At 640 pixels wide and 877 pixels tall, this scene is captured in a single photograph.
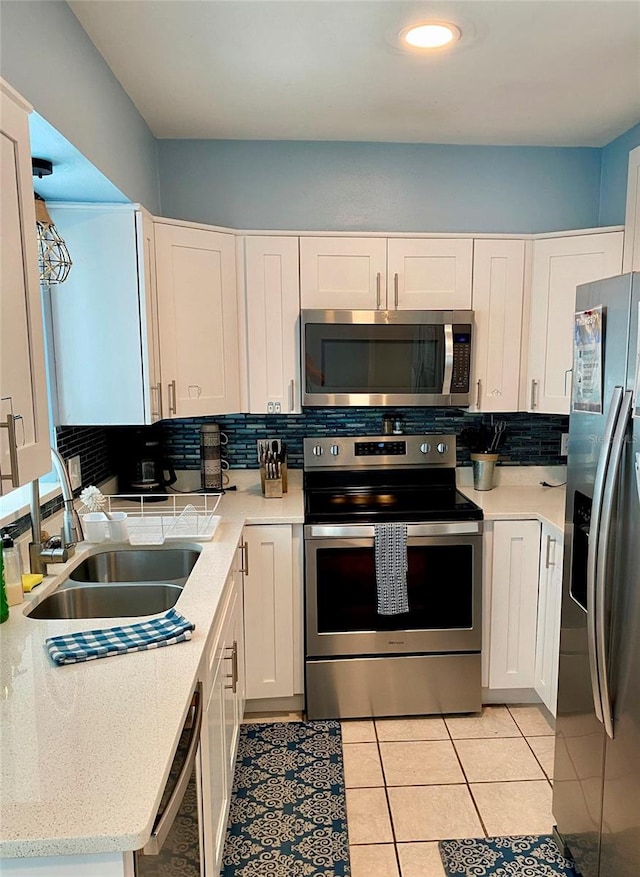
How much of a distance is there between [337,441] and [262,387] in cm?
48

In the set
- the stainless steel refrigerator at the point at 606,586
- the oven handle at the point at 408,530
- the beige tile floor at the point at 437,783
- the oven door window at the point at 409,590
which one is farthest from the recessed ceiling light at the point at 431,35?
the beige tile floor at the point at 437,783

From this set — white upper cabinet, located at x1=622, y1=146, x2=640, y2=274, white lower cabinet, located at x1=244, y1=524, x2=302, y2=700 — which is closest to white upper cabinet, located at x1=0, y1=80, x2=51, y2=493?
white lower cabinet, located at x1=244, y1=524, x2=302, y2=700

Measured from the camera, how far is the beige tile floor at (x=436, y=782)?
1944 millimetres

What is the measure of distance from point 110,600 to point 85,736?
77 cm

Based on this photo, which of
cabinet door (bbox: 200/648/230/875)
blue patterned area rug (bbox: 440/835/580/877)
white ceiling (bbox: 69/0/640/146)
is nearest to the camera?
cabinet door (bbox: 200/648/230/875)

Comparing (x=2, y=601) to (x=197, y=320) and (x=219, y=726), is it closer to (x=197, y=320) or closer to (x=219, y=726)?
(x=219, y=726)

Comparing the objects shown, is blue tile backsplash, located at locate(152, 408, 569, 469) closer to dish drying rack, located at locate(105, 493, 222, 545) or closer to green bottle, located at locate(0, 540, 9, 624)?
dish drying rack, located at locate(105, 493, 222, 545)

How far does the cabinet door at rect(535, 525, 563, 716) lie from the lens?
2.46 meters

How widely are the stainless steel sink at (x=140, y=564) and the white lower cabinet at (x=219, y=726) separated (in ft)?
0.63

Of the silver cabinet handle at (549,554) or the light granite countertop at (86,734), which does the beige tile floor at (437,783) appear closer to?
the silver cabinet handle at (549,554)

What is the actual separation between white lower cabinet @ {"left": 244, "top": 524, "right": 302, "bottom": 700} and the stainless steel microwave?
64 cm

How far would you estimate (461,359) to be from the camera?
2.68 m

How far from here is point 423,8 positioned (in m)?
1.68

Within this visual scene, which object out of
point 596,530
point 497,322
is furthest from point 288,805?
point 497,322
